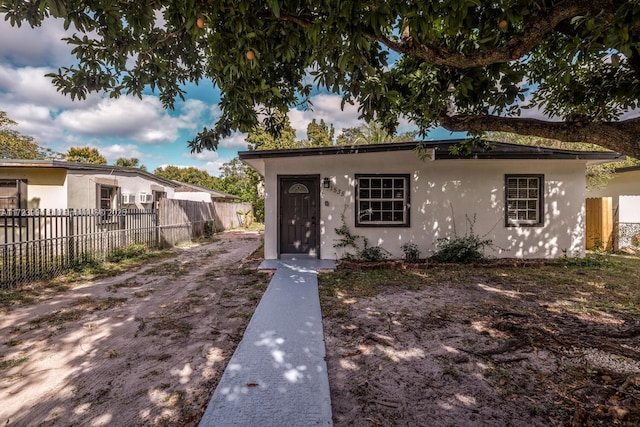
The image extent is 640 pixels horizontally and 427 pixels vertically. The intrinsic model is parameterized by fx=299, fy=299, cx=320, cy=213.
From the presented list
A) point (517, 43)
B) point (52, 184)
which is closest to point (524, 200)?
point (517, 43)

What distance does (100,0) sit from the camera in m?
3.16

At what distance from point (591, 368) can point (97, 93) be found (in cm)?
669

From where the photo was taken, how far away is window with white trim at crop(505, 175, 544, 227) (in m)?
8.12

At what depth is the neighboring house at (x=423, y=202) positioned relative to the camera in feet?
25.8

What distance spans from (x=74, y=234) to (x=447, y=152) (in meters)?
9.15

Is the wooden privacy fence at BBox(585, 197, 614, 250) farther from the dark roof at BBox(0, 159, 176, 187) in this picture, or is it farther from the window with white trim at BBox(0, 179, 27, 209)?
the window with white trim at BBox(0, 179, 27, 209)

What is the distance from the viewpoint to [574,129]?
351 cm

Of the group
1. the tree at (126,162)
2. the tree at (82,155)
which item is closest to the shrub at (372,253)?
the tree at (82,155)

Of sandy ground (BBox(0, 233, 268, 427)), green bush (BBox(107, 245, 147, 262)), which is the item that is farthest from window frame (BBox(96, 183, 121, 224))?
sandy ground (BBox(0, 233, 268, 427))

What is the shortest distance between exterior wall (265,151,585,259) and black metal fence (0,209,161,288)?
4372 mm

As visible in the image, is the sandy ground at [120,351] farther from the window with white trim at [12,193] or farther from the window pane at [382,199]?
the window with white trim at [12,193]

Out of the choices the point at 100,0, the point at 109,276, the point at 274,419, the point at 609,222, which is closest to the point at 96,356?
the point at 274,419

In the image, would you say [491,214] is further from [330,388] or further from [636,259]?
[330,388]

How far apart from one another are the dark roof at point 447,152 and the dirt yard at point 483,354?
3.37m
